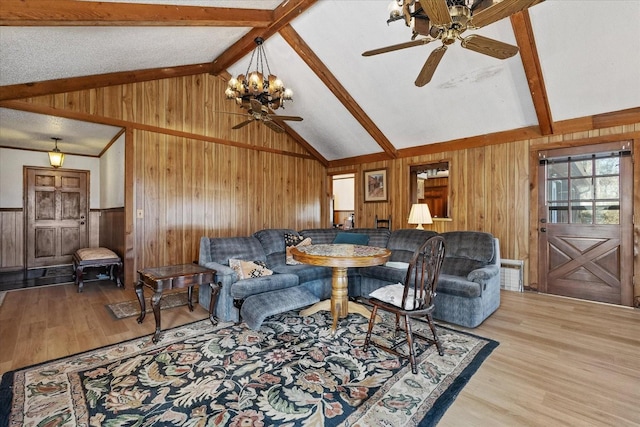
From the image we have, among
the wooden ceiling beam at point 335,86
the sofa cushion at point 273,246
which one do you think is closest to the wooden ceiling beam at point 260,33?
the wooden ceiling beam at point 335,86

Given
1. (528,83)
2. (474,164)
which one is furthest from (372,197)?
(528,83)

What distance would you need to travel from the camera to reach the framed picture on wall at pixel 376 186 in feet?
20.4

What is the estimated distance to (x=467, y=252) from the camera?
12.1ft

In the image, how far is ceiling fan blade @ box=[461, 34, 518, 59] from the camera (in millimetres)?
2232

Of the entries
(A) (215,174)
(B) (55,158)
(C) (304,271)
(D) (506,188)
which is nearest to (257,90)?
(A) (215,174)

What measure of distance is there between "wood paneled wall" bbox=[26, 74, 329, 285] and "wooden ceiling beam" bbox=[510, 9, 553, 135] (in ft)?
14.6

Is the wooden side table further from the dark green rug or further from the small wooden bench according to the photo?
the small wooden bench

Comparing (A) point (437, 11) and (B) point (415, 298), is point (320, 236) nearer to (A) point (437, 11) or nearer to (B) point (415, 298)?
(B) point (415, 298)

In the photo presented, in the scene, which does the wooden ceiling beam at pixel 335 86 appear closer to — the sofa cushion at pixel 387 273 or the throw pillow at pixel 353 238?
the throw pillow at pixel 353 238

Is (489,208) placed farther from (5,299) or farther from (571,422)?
(5,299)

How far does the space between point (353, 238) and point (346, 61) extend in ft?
8.77

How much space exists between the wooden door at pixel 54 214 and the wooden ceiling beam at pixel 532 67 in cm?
794

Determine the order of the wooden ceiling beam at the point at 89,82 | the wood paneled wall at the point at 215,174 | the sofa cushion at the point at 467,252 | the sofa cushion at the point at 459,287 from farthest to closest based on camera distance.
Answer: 1. the wood paneled wall at the point at 215,174
2. the sofa cushion at the point at 467,252
3. the wooden ceiling beam at the point at 89,82
4. the sofa cushion at the point at 459,287

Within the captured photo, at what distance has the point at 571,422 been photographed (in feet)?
5.25
